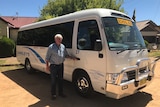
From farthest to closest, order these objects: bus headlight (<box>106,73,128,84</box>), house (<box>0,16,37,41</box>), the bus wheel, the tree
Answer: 1. house (<box>0,16,37,41</box>)
2. the tree
3. the bus wheel
4. bus headlight (<box>106,73,128,84</box>)

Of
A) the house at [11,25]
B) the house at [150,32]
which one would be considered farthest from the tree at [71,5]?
the house at [150,32]

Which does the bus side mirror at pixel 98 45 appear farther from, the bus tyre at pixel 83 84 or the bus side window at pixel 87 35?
the bus tyre at pixel 83 84

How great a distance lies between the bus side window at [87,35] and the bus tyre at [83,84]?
2.90ft

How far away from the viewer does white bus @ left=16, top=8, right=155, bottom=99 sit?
500 cm

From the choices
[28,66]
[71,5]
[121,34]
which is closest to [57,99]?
[121,34]

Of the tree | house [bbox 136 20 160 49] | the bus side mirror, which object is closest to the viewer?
the bus side mirror

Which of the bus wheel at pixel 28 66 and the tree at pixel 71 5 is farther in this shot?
the tree at pixel 71 5

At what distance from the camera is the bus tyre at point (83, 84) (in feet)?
19.1

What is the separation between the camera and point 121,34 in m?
5.54

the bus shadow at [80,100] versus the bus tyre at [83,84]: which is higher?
the bus tyre at [83,84]

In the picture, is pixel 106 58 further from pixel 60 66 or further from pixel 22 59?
pixel 22 59

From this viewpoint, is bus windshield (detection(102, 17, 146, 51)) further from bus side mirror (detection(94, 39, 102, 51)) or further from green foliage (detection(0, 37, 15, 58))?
green foliage (detection(0, 37, 15, 58))

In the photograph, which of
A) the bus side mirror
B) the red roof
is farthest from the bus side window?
the red roof

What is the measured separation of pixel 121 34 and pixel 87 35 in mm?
973
